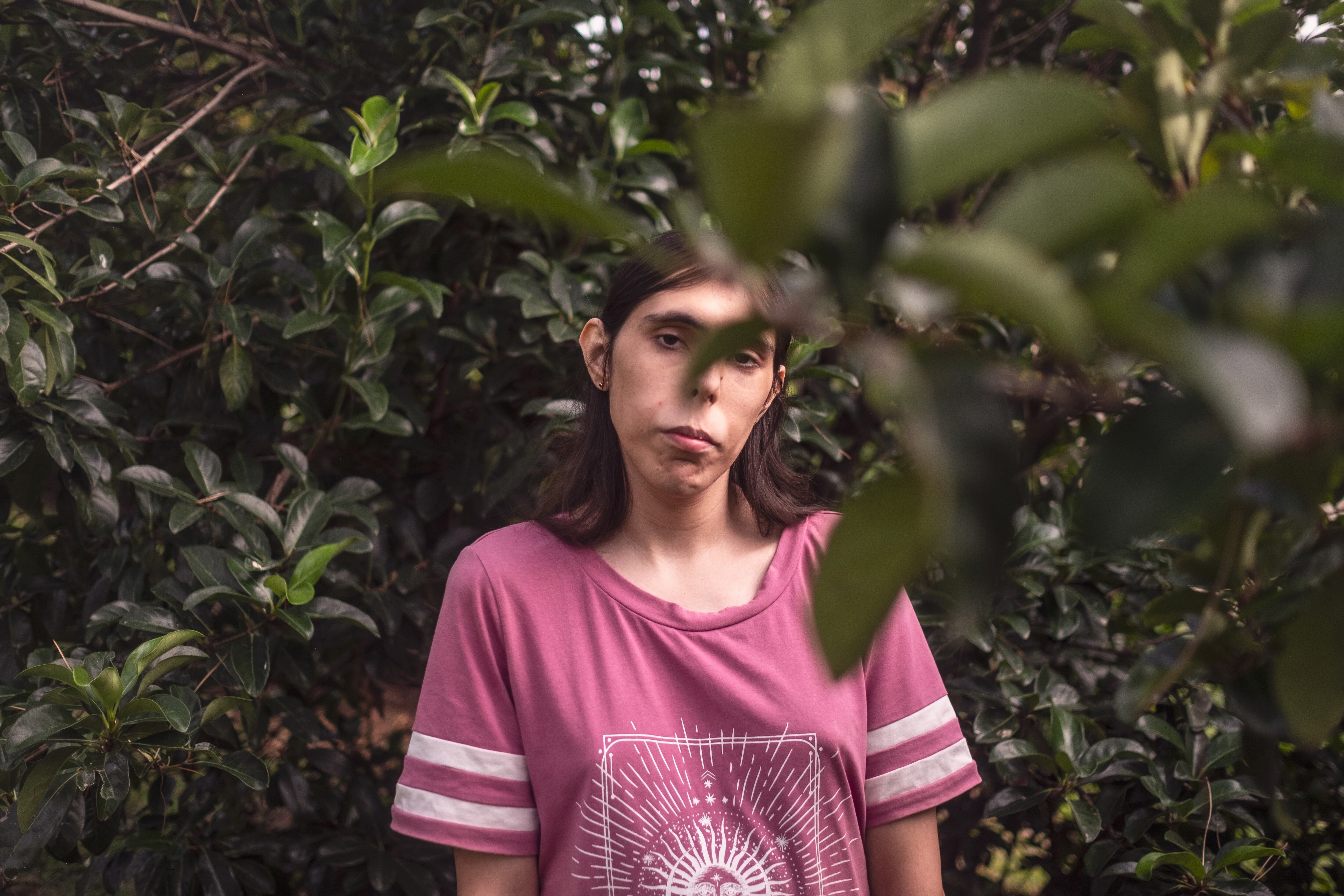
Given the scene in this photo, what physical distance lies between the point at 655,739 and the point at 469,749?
30 centimetres

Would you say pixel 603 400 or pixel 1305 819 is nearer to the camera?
pixel 603 400

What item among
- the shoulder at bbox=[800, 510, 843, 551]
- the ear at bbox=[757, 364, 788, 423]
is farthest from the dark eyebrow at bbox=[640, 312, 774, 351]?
the shoulder at bbox=[800, 510, 843, 551]

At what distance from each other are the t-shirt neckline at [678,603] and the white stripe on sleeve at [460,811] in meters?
0.37

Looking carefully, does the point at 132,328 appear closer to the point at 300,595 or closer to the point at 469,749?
the point at 300,595

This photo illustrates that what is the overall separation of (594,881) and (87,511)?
1141mm

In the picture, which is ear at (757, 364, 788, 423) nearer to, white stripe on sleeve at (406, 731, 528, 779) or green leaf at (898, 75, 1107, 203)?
white stripe on sleeve at (406, 731, 528, 779)

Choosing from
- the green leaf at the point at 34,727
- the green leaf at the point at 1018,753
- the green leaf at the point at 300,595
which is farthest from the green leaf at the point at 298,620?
the green leaf at the point at 1018,753

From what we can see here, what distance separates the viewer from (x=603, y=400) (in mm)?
1709

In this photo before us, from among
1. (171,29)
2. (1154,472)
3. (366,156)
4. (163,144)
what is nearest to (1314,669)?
(1154,472)

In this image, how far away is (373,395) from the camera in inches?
67.4

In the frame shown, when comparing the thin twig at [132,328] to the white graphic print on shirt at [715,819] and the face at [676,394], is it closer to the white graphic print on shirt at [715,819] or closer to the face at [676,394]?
the face at [676,394]

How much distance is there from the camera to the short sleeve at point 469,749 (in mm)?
1376

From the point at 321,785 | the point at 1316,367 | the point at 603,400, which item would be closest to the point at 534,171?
the point at 1316,367

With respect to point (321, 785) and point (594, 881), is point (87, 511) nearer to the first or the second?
point (321, 785)
